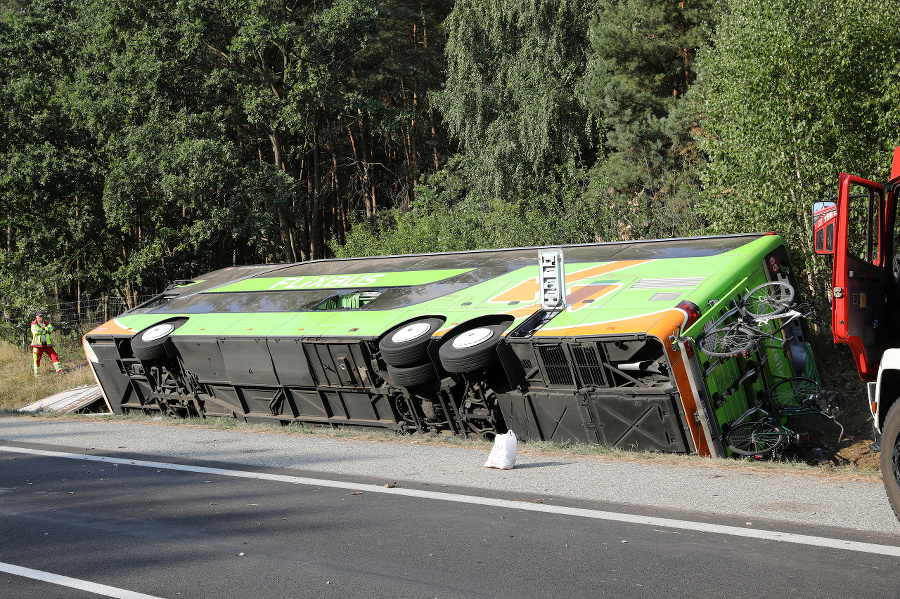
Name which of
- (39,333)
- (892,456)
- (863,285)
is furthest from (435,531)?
(39,333)

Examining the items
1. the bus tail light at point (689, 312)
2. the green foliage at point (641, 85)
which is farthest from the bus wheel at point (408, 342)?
the green foliage at point (641, 85)

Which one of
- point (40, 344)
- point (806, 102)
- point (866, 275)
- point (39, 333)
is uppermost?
point (806, 102)

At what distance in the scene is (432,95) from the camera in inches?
1294

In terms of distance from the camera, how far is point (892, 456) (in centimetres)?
516

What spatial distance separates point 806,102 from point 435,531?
12728mm

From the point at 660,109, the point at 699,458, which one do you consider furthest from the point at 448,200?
the point at 699,458

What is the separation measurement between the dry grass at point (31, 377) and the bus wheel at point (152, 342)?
583 cm

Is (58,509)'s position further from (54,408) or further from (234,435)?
(54,408)

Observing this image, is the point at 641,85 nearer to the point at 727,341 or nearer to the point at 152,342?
the point at 152,342

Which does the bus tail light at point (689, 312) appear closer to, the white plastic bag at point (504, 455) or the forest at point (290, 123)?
the white plastic bag at point (504, 455)

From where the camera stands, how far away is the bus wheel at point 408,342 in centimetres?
1059

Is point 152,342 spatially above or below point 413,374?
above

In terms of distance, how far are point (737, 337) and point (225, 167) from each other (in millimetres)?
25108

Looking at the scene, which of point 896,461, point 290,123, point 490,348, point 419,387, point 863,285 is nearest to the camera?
point 896,461
